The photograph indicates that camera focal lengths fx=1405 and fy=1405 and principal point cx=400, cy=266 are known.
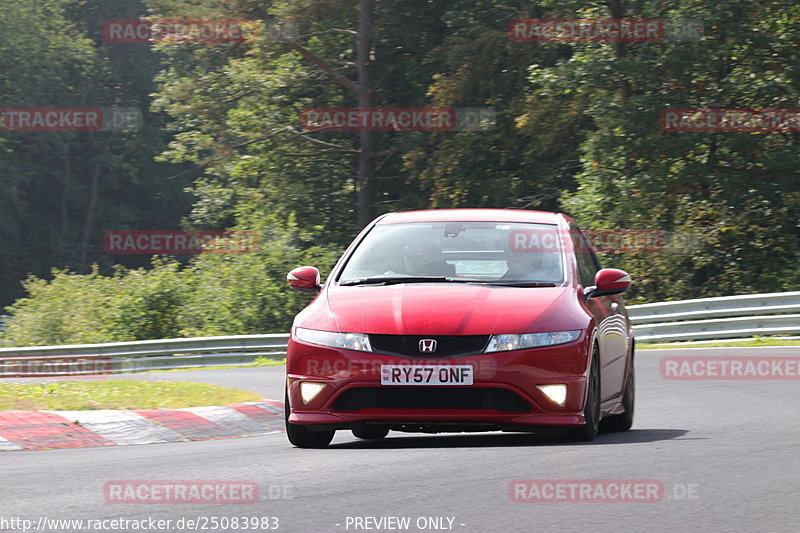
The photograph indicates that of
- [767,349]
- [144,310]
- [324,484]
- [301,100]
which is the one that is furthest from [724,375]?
[301,100]

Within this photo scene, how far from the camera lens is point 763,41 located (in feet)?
106

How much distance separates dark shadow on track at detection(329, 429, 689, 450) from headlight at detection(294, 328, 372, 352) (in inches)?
35.5

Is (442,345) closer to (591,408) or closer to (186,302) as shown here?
(591,408)

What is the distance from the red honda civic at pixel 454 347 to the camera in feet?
27.2

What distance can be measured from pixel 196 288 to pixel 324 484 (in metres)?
33.3

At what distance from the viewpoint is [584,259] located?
10.1m

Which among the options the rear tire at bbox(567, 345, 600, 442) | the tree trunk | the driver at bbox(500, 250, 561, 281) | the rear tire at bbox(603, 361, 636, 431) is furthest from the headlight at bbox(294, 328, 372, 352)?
the tree trunk

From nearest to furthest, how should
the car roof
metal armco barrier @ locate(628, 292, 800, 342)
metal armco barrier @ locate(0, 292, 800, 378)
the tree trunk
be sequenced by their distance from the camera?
the car roof → metal armco barrier @ locate(628, 292, 800, 342) → metal armco barrier @ locate(0, 292, 800, 378) → the tree trunk

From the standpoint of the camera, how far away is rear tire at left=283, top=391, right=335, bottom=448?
8.95 m

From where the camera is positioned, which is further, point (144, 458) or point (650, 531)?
point (144, 458)

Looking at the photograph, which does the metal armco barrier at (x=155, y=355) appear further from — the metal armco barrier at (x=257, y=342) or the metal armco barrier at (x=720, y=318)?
the metal armco barrier at (x=720, y=318)

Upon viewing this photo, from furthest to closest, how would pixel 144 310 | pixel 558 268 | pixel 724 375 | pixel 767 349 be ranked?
1. pixel 144 310
2. pixel 767 349
3. pixel 724 375
4. pixel 558 268

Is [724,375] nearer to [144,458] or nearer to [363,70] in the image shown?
[144,458]

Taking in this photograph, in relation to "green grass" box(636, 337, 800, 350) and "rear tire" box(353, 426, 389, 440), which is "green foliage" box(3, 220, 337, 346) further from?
"rear tire" box(353, 426, 389, 440)
